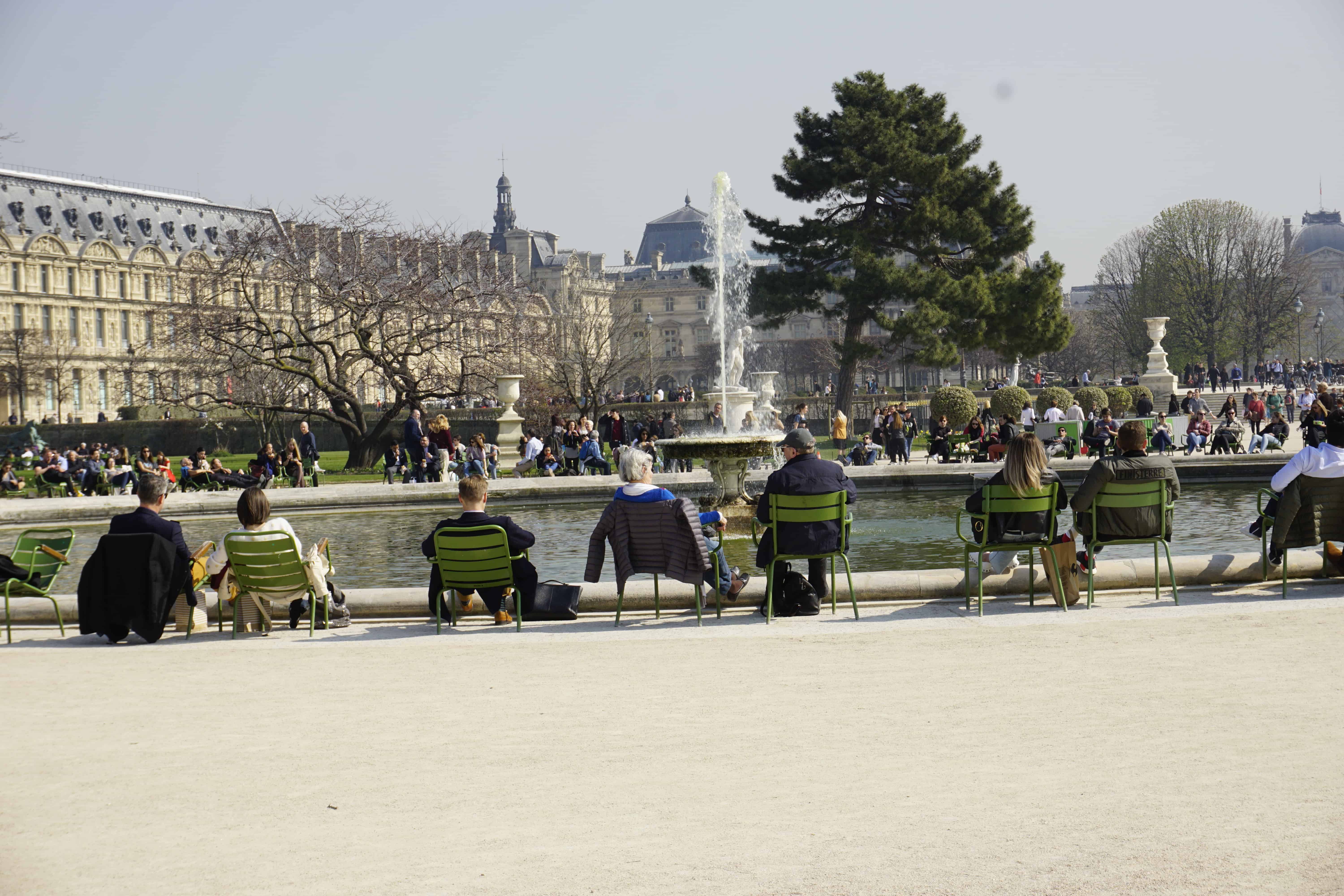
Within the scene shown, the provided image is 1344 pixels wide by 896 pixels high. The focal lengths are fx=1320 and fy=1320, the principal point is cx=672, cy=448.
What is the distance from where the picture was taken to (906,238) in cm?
3978

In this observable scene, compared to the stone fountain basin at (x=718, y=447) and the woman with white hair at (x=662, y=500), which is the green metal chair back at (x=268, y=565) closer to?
the woman with white hair at (x=662, y=500)

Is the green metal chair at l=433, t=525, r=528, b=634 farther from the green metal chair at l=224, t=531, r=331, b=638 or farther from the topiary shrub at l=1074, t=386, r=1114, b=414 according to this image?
the topiary shrub at l=1074, t=386, r=1114, b=414

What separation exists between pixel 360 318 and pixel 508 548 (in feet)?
91.0

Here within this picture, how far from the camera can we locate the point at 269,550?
Result: 8.84 metres

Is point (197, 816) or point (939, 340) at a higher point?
point (939, 340)

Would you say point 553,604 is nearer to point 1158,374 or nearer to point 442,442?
point 442,442

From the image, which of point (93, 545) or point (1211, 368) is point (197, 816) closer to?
point (93, 545)

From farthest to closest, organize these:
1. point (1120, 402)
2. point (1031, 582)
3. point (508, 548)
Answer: point (1120, 402), point (1031, 582), point (508, 548)

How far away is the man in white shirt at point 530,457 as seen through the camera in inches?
1059

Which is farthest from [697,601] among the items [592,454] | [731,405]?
[731,405]

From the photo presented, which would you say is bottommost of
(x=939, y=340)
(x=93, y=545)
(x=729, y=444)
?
(x=93, y=545)

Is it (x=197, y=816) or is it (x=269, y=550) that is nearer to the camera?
(x=197, y=816)

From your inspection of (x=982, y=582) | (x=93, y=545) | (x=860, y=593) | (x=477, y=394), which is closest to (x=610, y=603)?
(x=860, y=593)

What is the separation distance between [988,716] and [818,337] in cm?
10200
